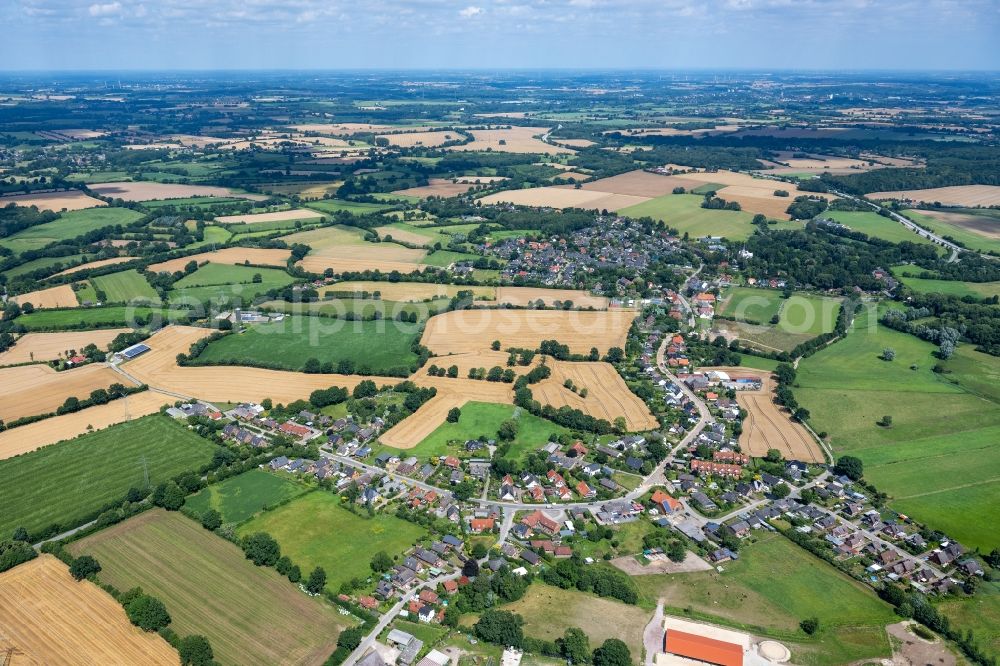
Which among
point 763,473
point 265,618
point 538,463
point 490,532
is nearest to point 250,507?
point 265,618

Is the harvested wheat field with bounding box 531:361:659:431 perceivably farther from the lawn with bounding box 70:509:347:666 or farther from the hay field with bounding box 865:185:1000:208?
the hay field with bounding box 865:185:1000:208

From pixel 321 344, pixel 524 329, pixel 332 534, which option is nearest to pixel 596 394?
pixel 524 329

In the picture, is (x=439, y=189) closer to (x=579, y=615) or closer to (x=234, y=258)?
(x=234, y=258)

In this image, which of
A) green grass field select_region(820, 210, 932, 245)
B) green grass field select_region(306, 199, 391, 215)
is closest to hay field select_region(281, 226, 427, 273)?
green grass field select_region(306, 199, 391, 215)

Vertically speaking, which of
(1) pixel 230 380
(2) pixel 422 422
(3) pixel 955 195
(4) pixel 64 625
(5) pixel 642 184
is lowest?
(4) pixel 64 625

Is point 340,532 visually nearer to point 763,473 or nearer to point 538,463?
point 538,463

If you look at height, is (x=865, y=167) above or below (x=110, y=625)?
above
